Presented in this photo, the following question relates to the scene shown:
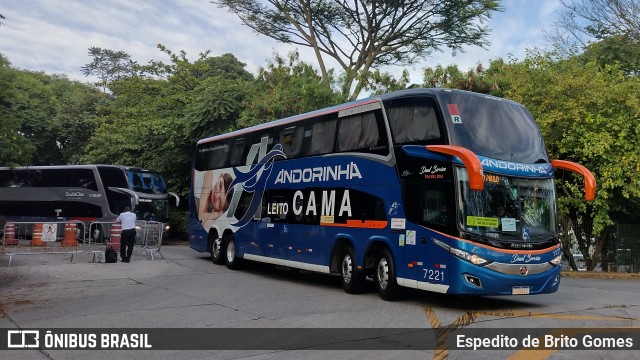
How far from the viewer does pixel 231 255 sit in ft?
61.1

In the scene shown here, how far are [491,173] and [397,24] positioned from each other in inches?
899

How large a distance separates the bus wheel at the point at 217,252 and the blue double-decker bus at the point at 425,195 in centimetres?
413

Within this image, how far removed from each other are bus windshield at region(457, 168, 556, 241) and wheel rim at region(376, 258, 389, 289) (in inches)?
89.2

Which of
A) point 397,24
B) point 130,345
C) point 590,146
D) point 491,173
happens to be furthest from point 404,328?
point 397,24

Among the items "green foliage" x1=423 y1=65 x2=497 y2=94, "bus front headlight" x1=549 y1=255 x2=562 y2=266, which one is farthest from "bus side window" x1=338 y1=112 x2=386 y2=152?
"green foliage" x1=423 y1=65 x2=497 y2=94

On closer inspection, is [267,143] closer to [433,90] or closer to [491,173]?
[433,90]

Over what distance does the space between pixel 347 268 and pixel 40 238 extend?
1157 cm

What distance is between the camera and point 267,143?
16.8m

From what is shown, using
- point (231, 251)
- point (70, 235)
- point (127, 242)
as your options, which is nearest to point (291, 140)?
point (231, 251)

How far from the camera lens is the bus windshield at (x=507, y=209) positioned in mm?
10656

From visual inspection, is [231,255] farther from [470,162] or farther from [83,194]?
[83,194]

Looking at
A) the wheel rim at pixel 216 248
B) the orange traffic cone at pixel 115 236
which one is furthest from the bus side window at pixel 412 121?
the orange traffic cone at pixel 115 236

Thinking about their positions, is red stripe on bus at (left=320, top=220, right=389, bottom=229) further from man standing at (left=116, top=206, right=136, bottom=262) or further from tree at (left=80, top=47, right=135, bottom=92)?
tree at (left=80, top=47, right=135, bottom=92)

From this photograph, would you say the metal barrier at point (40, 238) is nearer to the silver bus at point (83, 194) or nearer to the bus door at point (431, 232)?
the silver bus at point (83, 194)
